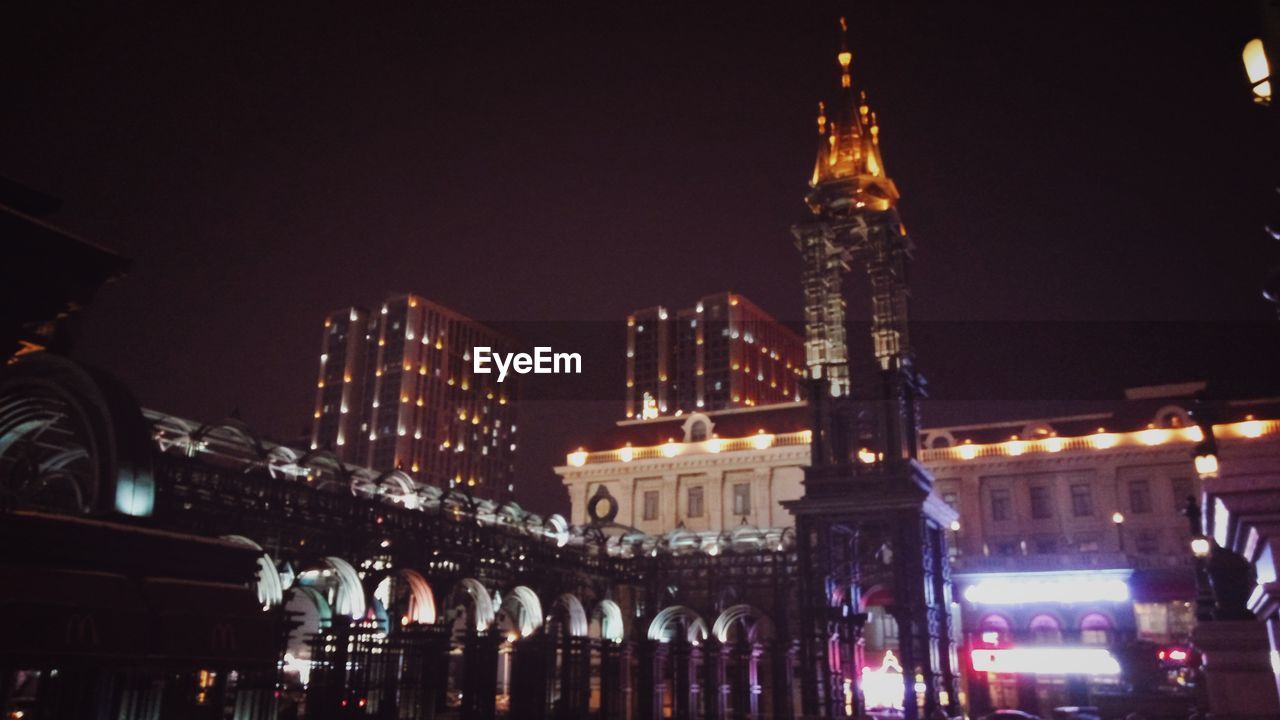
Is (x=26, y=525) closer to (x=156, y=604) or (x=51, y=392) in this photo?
(x=156, y=604)

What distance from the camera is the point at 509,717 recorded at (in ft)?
75.1

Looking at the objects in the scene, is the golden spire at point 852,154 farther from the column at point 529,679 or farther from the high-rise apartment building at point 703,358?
the high-rise apartment building at point 703,358

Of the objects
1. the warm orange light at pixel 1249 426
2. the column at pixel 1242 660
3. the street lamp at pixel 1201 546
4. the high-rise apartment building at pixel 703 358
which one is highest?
the high-rise apartment building at pixel 703 358

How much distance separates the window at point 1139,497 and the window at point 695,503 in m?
24.6

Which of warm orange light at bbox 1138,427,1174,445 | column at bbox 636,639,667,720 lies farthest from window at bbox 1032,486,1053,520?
column at bbox 636,639,667,720

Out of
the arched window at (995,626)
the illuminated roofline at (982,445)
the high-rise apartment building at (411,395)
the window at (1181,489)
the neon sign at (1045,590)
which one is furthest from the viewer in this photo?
the high-rise apartment building at (411,395)

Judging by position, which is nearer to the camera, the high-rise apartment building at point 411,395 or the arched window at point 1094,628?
the arched window at point 1094,628

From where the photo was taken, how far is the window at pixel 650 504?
59.8m

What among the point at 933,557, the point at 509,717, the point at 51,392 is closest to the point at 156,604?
the point at 51,392

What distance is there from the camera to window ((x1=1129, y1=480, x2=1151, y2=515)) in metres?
50.5

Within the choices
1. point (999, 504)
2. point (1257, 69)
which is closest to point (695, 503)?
point (999, 504)

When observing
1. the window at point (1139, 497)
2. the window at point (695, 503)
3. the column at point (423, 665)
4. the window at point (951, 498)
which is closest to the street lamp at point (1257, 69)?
the column at point (423, 665)

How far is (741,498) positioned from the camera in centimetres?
5731

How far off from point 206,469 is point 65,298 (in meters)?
9.84
